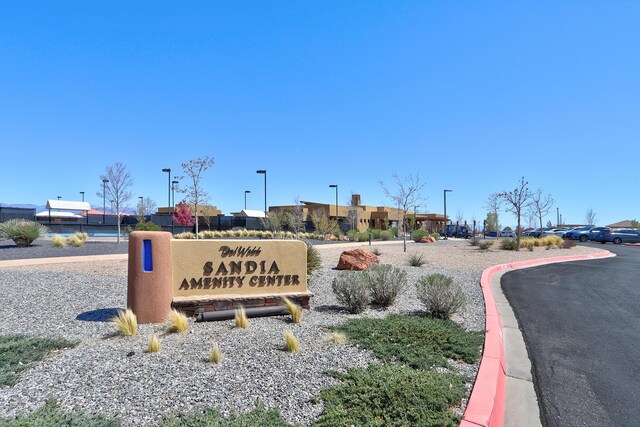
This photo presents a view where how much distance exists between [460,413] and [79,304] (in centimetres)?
733

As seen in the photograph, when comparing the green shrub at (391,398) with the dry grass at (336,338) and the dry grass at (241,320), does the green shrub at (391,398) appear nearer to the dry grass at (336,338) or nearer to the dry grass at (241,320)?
the dry grass at (336,338)

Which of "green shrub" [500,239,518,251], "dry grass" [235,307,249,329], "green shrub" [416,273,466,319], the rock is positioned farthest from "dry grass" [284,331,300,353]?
"green shrub" [500,239,518,251]

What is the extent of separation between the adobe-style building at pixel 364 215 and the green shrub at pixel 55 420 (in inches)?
1950

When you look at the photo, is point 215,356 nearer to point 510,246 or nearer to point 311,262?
point 311,262

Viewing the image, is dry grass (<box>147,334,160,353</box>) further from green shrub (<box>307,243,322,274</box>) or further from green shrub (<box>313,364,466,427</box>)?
green shrub (<box>307,243,322,274</box>)

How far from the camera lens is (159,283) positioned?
255 inches

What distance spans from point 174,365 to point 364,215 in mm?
59913

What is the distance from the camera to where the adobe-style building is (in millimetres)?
57175

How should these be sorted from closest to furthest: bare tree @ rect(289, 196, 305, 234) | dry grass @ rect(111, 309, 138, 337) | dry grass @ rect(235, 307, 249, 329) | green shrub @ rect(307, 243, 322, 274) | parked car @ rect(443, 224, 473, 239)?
dry grass @ rect(111, 309, 138, 337)
dry grass @ rect(235, 307, 249, 329)
green shrub @ rect(307, 243, 322, 274)
bare tree @ rect(289, 196, 305, 234)
parked car @ rect(443, 224, 473, 239)

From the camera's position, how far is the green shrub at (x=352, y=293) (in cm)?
757

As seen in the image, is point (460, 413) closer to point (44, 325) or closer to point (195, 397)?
point (195, 397)

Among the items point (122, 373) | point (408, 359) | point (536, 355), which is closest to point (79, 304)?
point (122, 373)

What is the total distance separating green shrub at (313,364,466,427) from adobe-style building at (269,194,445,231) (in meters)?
48.3

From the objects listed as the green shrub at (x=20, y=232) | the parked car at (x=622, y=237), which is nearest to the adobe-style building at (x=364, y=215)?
the parked car at (x=622, y=237)
